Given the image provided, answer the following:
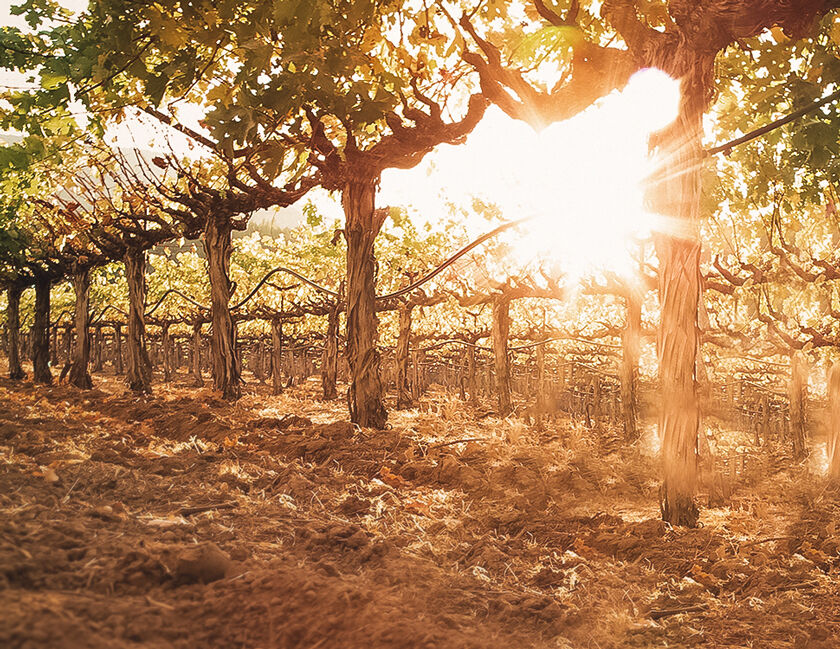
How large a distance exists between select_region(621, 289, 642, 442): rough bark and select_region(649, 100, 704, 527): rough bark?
326 inches

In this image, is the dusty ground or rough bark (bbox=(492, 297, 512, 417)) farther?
rough bark (bbox=(492, 297, 512, 417))

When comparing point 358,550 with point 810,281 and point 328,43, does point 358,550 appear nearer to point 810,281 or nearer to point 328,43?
point 328,43

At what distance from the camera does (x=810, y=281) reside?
9.87 metres

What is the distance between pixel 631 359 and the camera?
504 inches

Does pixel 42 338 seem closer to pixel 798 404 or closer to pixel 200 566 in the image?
pixel 200 566

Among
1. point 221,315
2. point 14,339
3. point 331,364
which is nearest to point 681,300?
point 221,315

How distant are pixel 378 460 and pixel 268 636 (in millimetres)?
4227

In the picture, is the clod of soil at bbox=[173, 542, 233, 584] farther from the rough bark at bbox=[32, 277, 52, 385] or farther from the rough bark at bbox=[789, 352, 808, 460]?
the rough bark at bbox=[32, 277, 52, 385]

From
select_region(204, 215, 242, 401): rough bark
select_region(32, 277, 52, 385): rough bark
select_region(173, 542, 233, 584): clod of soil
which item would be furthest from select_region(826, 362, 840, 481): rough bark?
select_region(32, 277, 52, 385): rough bark

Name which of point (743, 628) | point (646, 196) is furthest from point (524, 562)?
point (646, 196)

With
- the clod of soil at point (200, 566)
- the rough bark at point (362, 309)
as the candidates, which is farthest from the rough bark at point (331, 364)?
the clod of soil at point (200, 566)

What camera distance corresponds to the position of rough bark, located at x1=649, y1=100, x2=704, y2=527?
4.26m

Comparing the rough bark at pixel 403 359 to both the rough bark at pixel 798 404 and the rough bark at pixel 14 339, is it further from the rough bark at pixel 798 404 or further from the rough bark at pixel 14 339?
the rough bark at pixel 14 339

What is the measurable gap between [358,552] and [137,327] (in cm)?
1235
